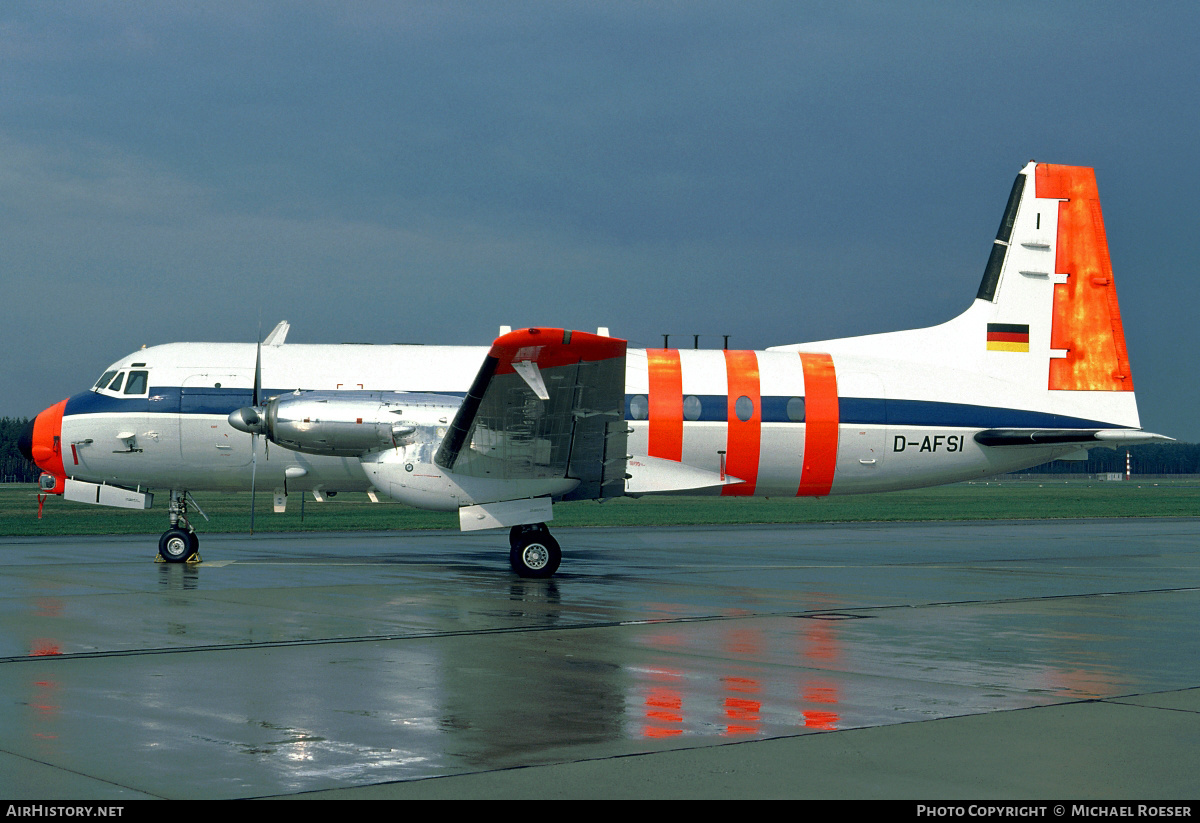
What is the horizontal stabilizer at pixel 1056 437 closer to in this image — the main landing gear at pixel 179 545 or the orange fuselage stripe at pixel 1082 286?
the orange fuselage stripe at pixel 1082 286

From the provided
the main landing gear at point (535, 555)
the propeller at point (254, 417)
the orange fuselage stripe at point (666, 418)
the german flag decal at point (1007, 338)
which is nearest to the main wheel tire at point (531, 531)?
the main landing gear at point (535, 555)

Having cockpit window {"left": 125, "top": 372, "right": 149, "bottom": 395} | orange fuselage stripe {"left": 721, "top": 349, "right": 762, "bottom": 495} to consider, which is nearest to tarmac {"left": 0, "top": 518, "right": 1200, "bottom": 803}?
orange fuselage stripe {"left": 721, "top": 349, "right": 762, "bottom": 495}

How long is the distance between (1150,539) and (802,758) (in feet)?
94.4

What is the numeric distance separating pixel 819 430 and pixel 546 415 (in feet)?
20.2

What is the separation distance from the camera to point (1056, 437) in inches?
865

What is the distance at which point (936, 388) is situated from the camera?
2194cm

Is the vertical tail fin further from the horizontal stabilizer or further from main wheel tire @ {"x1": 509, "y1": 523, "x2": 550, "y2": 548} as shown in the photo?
main wheel tire @ {"x1": 509, "y1": 523, "x2": 550, "y2": 548}

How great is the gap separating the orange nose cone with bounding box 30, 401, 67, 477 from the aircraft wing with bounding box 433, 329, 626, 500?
7845mm

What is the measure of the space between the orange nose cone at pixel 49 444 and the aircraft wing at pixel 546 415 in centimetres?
785

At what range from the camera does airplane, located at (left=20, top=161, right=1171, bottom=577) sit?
1905 centimetres

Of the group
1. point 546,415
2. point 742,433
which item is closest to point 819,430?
point 742,433

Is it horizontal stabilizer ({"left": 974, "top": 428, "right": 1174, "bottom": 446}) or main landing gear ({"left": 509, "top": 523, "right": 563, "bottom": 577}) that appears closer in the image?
main landing gear ({"left": 509, "top": 523, "right": 563, "bottom": 577})

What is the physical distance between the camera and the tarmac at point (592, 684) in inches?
259
